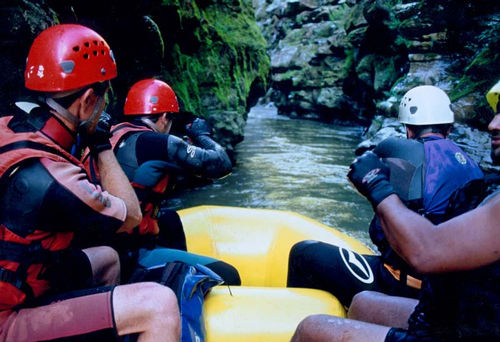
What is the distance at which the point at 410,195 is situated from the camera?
2219 millimetres

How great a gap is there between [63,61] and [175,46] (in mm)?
6056

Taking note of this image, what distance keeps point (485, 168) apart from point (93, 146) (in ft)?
23.6

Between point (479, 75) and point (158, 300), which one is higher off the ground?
point (479, 75)

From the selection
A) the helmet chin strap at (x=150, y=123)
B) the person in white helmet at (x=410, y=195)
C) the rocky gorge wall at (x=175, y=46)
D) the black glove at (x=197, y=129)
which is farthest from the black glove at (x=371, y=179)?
the rocky gorge wall at (x=175, y=46)

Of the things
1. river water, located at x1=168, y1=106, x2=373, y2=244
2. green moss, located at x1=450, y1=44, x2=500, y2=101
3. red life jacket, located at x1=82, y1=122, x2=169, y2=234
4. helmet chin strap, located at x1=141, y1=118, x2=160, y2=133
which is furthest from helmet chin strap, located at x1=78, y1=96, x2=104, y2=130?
green moss, located at x1=450, y1=44, x2=500, y2=101

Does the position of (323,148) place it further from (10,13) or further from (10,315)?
(10,315)

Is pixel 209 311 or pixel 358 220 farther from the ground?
pixel 209 311

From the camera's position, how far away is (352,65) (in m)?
23.3

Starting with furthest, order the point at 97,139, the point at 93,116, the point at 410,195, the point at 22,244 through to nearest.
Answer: the point at 410,195, the point at 97,139, the point at 93,116, the point at 22,244

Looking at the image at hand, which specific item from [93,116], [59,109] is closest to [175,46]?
[93,116]

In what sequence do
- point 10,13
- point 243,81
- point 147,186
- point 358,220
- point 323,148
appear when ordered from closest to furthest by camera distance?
point 147,186, point 10,13, point 358,220, point 243,81, point 323,148

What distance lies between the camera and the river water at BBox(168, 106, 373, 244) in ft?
23.3

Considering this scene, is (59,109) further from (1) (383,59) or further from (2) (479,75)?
(1) (383,59)

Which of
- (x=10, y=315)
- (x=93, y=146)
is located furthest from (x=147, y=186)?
(x=10, y=315)
